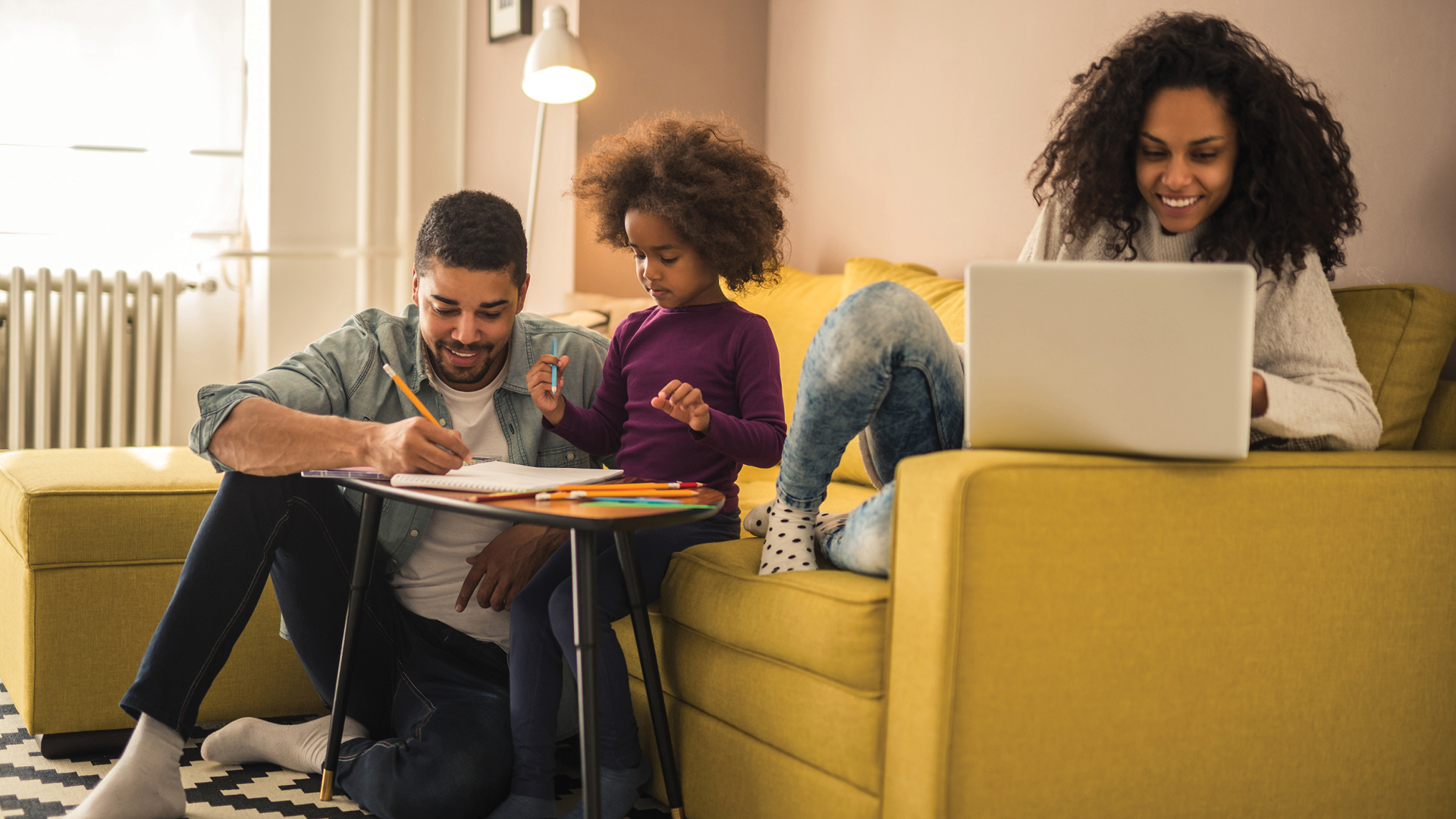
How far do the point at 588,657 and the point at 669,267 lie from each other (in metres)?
0.68

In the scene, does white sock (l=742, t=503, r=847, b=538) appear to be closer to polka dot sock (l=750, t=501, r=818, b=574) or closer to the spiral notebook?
polka dot sock (l=750, t=501, r=818, b=574)

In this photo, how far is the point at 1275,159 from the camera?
1.40 m

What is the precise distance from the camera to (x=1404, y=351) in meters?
1.44

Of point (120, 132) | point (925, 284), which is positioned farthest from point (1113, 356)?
point (120, 132)

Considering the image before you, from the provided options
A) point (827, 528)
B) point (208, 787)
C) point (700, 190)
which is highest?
point (700, 190)

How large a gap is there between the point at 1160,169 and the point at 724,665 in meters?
0.85

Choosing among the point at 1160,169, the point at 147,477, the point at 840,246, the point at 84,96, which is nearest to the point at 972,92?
the point at 840,246

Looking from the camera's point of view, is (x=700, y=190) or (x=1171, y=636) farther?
(x=700, y=190)

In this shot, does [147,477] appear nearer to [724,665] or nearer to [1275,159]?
[724,665]

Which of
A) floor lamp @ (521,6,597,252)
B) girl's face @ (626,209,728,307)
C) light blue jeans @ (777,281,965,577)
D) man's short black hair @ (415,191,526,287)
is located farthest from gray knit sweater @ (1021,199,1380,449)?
floor lamp @ (521,6,597,252)

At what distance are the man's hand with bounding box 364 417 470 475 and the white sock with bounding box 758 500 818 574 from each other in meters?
0.37

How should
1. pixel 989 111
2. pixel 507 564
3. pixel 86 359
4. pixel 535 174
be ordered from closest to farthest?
pixel 507 564 → pixel 989 111 → pixel 535 174 → pixel 86 359

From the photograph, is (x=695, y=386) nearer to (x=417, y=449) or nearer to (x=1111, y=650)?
(x=417, y=449)

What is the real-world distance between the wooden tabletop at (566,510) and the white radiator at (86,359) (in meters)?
2.39
